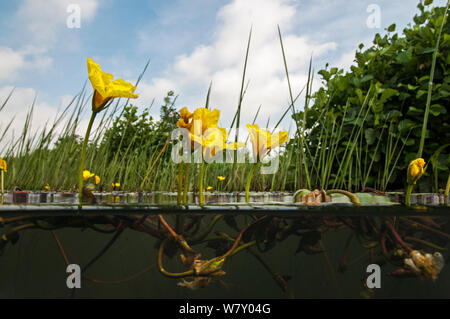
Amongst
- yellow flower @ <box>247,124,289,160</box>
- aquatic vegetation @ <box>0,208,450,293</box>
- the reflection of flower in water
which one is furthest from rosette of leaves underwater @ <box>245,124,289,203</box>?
the reflection of flower in water

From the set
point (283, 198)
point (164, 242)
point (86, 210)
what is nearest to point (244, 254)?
point (164, 242)

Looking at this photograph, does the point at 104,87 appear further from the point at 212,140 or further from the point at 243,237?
the point at 243,237

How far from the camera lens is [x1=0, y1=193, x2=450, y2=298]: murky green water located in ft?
1.28

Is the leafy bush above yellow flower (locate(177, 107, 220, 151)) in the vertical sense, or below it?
above

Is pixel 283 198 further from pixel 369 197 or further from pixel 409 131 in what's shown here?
pixel 409 131

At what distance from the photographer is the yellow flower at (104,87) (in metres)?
0.37

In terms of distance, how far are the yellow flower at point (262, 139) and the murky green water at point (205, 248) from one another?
89 mm

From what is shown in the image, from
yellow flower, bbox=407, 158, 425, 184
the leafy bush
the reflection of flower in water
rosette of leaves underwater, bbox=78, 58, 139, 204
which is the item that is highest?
the leafy bush

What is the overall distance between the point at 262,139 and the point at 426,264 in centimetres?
29

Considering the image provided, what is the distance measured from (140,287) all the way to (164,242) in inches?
2.8

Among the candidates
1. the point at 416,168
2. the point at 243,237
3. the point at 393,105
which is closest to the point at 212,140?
the point at 243,237

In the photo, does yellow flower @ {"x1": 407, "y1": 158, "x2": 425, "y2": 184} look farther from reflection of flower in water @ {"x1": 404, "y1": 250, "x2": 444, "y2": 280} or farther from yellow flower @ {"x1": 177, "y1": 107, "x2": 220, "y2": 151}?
yellow flower @ {"x1": 177, "y1": 107, "x2": 220, "y2": 151}

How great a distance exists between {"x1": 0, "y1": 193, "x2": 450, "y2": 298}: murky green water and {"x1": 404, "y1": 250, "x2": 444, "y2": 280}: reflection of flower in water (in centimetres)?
1
